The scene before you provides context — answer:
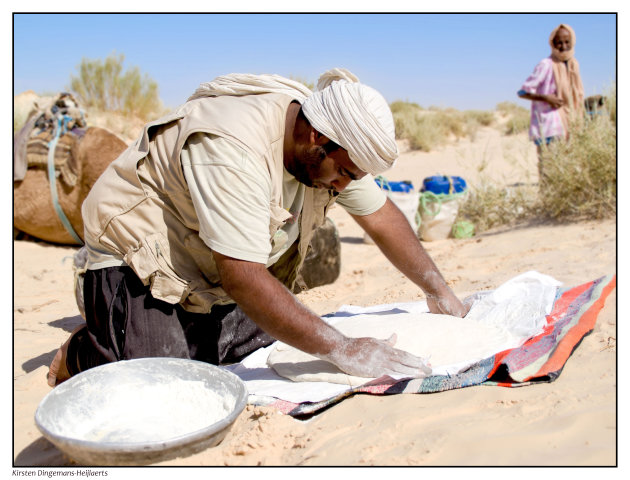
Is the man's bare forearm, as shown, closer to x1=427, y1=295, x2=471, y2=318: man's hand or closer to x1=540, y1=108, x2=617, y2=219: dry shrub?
x1=427, y1=295, x2=471, y2=318: man's hand

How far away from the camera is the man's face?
2.03m

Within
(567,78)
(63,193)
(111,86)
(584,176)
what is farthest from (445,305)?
(111,86)

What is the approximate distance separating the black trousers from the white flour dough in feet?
1.01

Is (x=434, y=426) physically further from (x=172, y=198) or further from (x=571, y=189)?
(x=571, y=189)

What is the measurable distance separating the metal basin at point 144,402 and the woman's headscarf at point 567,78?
465 cm

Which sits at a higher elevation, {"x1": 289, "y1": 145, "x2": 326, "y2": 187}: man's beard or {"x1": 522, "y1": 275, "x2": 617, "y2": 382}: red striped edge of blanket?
{"x1": 289, "y1": 145, "x2": 326, "y2": 187}: man's beard

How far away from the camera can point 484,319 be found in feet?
8.55

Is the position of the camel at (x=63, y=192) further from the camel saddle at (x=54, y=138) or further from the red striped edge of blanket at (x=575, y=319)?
the red striped edge of blanket at (x=575, y=319)

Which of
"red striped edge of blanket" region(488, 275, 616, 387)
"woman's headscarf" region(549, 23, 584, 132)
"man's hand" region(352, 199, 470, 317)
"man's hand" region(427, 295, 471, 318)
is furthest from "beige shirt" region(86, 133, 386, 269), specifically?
"woman's headscarf" region(549, 23, 584, 132)

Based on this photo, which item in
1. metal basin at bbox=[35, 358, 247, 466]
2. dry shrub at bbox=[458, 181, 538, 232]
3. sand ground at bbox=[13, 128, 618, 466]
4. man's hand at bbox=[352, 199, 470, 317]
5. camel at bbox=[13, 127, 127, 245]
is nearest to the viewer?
sand ground at bbox=[13, 128, 618, 466]

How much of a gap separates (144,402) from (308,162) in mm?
956

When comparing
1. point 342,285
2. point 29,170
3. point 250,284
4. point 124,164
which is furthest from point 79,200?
point 250,284
